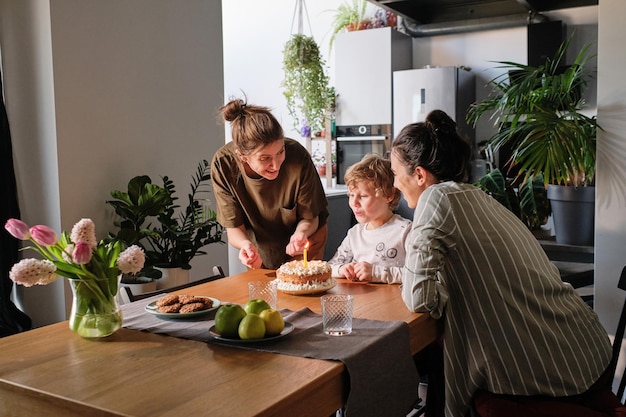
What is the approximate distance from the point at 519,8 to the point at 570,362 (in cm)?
470

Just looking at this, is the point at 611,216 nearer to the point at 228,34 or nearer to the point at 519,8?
the point at 519,8

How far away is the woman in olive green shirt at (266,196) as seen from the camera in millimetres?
2488

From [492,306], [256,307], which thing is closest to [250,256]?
[256,307]

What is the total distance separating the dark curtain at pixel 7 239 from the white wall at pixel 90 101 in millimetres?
59

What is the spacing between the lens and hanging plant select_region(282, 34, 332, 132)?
5.53 m

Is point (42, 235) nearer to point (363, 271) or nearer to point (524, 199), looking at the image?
point (363, 271)

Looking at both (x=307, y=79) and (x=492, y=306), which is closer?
(x=492, y=306)

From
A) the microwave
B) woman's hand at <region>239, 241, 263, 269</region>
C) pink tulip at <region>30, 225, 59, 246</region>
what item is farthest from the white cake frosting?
the microwave

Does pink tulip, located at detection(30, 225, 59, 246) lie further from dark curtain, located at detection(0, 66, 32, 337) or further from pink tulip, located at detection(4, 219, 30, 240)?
dark curtain, located at detection(0, 66, 32, 337)

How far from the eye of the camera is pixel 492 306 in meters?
1.67

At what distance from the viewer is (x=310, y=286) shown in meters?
2.02

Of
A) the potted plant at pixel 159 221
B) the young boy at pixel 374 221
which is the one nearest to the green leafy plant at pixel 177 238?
the potted plant at pixel 159 221

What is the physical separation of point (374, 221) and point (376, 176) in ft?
0.60

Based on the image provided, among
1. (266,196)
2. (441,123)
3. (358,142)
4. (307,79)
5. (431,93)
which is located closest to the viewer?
(441,123)
